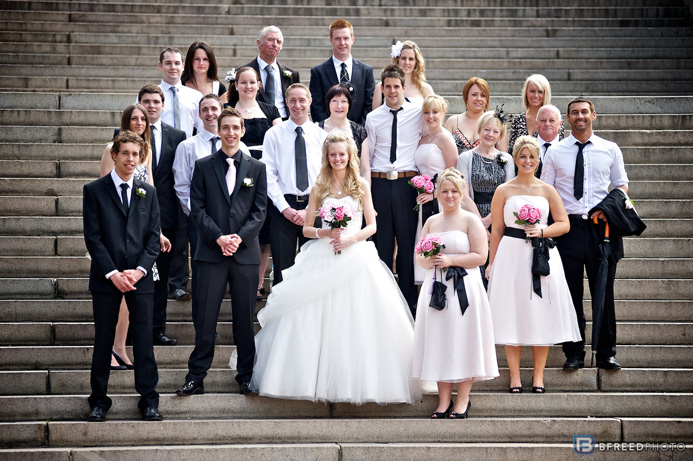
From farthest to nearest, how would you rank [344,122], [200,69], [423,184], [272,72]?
[272,72] → [200,69] → [344,122] → [423,184]

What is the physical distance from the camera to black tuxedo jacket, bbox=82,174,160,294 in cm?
655

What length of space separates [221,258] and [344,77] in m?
2.87

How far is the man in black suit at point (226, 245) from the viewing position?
22.5 feet

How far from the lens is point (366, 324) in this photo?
6844 millimetres

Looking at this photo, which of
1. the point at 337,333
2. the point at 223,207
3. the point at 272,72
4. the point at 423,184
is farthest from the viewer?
the point at 272,72

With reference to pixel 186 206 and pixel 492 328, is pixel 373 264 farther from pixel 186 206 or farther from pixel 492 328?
pixel 186 206

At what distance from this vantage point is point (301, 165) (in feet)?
25.4

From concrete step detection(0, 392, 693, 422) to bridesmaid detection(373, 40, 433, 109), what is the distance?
3306 mm

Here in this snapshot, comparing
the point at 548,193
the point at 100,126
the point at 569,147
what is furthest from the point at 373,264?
the point at 100,126

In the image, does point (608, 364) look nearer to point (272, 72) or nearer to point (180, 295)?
point (180, 295)

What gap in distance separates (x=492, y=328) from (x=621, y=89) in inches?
280

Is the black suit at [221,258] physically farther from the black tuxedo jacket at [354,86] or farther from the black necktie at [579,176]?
the black necktie at [579,176]

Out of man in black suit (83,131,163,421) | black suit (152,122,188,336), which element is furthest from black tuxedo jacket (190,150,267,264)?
black suit (152,122,188,336)

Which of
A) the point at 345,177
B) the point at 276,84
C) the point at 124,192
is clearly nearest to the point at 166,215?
the point at 124,192
